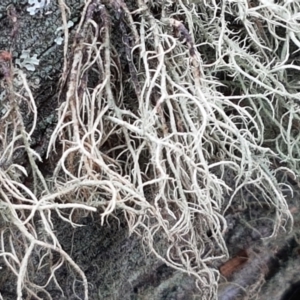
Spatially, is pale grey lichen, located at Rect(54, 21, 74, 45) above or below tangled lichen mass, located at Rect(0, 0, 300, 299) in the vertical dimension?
above

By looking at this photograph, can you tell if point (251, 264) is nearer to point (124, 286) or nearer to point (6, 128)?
point (124, 286)

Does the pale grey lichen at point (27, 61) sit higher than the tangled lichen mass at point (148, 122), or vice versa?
the pale grey lichen at point (27, 61)

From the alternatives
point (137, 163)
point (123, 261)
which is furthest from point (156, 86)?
point (123, 261)

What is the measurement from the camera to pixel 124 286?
0.85m

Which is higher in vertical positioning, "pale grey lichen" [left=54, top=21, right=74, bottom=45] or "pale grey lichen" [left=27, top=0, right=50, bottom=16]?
"pale grey lichen" [left=27, top=0, right=50, bottom=16]

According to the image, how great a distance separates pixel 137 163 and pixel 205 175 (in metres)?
0.09

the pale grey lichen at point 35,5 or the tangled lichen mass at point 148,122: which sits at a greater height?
the pale grey lichen at point 35,5

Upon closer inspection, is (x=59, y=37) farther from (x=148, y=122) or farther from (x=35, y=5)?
(x=148, y=122)

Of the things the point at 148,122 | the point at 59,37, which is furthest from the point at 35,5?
the point at 148,122

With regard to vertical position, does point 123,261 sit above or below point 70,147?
below

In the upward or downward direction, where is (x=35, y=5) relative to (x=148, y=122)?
upward

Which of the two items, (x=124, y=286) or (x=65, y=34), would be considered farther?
(x=124, y=286)

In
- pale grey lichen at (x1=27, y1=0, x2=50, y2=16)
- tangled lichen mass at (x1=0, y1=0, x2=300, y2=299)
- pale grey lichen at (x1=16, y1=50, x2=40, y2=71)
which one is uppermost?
pale grey lichen at (x1=27, y1=0, x2=50, y2=16)

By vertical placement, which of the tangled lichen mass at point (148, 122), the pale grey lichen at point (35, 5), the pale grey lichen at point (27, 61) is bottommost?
the tangled lichen mass at point (148, 122)
